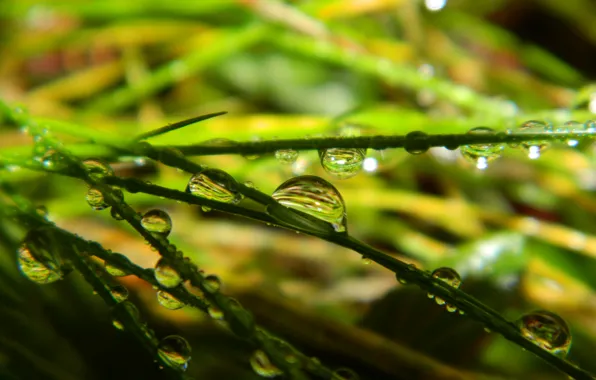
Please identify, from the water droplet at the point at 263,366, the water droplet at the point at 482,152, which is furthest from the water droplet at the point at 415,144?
the water droplet at the point at 263,366

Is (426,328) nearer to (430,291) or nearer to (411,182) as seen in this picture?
(430,291)

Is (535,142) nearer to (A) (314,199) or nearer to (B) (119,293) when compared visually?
(A) (314,199)

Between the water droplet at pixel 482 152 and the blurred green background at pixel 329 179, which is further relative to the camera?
the blurred green background at pixel 329 179

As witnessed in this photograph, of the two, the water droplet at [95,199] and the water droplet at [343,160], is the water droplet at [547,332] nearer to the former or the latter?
the water droplet at [343,160]

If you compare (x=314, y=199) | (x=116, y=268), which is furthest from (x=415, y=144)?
(x=116, y=268)

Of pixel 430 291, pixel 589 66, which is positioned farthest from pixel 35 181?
pixel 589 66

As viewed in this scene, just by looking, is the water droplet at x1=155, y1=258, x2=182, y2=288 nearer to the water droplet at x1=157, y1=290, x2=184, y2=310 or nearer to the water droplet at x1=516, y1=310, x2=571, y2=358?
the water droplet at x1=157, y1=290, x2=184, y2=310
